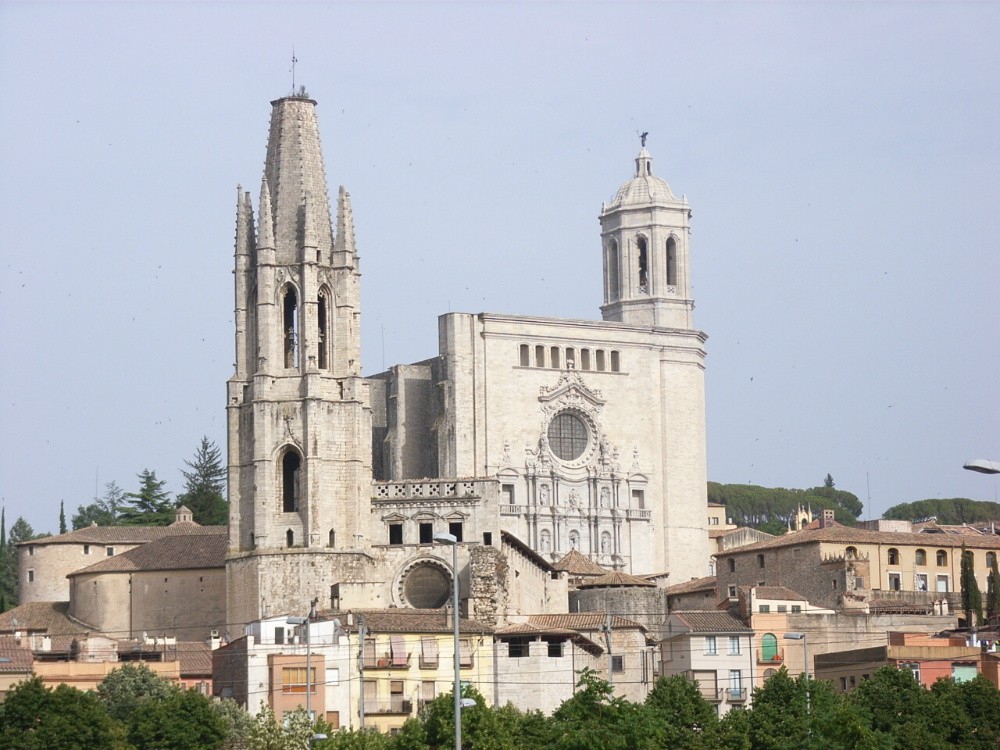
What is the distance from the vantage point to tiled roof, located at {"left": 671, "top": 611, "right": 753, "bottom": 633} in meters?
86.8

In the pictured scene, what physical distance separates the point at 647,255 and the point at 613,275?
6.31 ft

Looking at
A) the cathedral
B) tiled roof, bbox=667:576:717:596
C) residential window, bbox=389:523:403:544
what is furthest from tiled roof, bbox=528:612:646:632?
tiled roof, bbox=667:576:717:596

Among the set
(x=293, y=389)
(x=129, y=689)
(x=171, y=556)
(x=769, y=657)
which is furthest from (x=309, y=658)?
(x=171, y=556)

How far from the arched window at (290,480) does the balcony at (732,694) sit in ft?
51.6

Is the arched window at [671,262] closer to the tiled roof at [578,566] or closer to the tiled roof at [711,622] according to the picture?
the tiled roof at [578,566]

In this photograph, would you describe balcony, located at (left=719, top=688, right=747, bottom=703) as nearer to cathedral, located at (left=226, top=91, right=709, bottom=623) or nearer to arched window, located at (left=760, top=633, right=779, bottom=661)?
arched window, located at (left=760, top=633, right=779, bottom=661)

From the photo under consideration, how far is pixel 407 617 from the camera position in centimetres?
8219

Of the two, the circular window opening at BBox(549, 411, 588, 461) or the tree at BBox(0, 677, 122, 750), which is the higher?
the circular window opening at BBox(549, 411, 588, 461)

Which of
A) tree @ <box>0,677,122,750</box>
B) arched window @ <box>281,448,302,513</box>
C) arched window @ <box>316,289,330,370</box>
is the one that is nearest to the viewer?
tree @ <box>0,677,122,750</box>

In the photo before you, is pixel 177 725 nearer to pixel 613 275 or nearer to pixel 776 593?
pixel 776 593

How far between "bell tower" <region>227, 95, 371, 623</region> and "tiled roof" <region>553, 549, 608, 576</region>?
35.9 ft

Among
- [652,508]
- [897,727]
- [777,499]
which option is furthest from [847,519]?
[897,727]

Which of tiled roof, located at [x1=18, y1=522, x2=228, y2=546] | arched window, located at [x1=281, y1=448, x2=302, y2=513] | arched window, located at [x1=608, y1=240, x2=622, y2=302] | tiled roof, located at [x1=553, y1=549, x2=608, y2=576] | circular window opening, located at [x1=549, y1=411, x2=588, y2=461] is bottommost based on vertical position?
tiled roof, located at [x1=553, y1=549, x2=608, y2=576]

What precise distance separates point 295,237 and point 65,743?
91.2 feet
